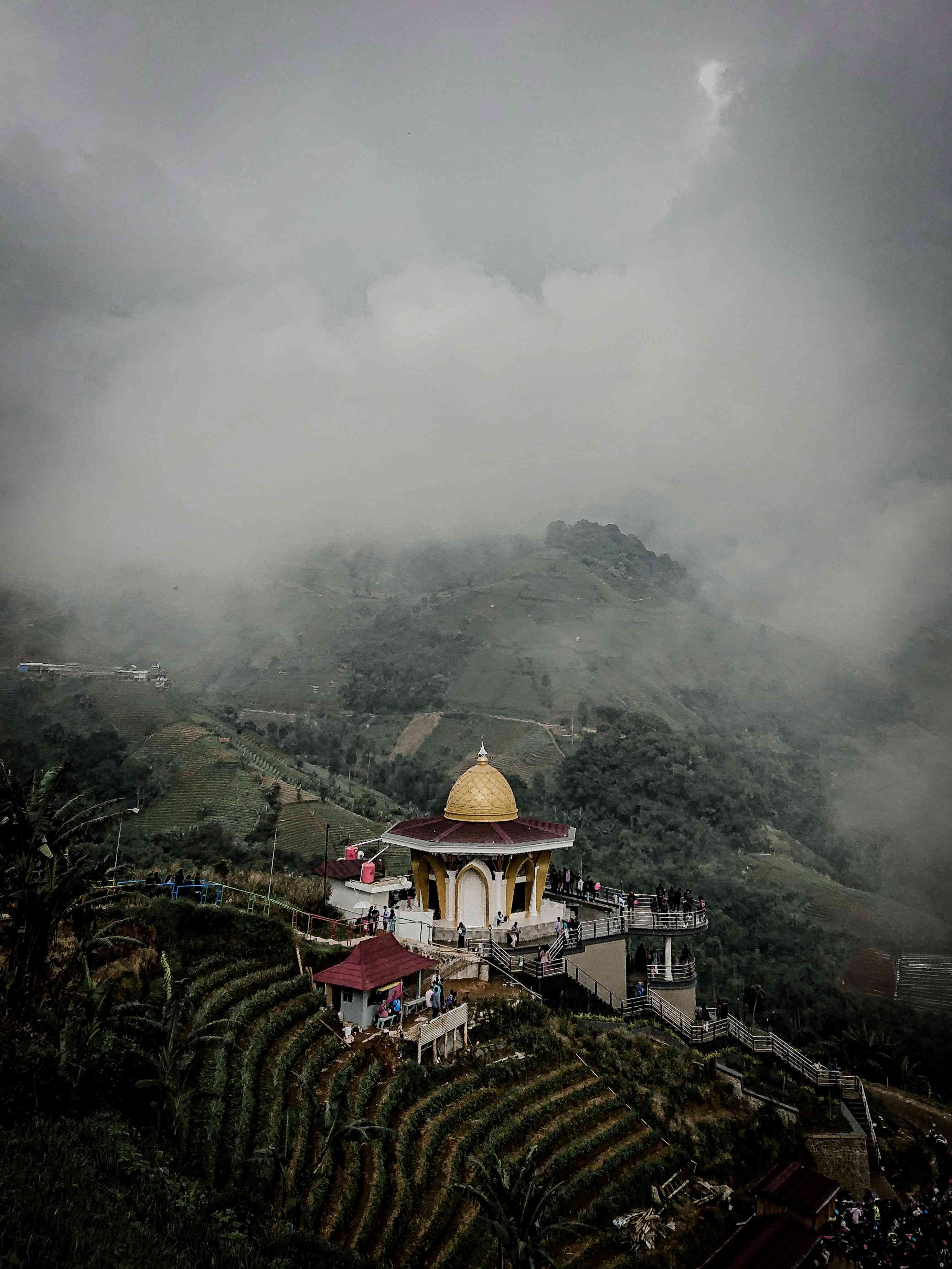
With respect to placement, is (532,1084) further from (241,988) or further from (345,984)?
(241,988)

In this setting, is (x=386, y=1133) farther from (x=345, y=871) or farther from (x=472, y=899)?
(x=345, y=871)

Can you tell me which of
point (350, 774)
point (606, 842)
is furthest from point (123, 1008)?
point (350, 774)

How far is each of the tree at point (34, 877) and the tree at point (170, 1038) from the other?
203 centimetres

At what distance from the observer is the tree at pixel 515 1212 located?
11781mm

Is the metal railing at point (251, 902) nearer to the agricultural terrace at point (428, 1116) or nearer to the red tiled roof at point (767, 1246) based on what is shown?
the agricultural terrace at point (428, 1116)

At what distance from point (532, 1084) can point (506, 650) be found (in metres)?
135

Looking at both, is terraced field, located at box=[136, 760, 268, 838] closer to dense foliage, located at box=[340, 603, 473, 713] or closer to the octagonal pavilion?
the octagonal pavilion

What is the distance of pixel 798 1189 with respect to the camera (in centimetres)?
1728

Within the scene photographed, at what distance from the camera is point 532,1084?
1808 cm

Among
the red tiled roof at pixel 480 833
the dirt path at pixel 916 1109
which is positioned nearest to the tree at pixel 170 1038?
the red tiled roof at pixel 480 833

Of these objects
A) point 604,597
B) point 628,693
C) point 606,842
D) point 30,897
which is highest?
point 604,597

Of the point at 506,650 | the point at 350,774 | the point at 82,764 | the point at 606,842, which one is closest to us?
the point at 82,764

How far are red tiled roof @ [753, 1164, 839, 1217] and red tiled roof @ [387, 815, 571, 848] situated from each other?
12.6 metres

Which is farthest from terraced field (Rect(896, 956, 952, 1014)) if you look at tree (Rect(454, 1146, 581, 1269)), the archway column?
tree (Rect(454, 1146, 581, 1269))
